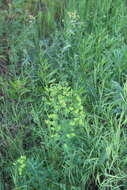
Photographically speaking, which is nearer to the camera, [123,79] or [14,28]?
[123,79]

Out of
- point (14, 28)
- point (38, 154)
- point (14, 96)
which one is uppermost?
point (14, 28)

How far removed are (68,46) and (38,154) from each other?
37.1 inches

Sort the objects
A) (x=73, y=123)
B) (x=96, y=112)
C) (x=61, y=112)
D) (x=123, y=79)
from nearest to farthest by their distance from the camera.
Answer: (x=73, y=123) < (x=61, y=112) < (x=96, y=112) < (x=123, y=79)

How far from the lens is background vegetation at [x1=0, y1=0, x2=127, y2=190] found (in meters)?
2.10

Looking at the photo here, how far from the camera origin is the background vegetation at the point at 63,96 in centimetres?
210

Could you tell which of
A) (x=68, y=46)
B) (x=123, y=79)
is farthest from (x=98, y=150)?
(x=68, y=46)

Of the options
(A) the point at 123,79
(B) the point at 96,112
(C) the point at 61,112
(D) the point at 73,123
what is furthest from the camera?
(A) the point at 123,79

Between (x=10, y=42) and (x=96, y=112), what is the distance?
1.02 m

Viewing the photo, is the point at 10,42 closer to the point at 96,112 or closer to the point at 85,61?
the point at 85,61

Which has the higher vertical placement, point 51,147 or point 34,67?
point 34,67

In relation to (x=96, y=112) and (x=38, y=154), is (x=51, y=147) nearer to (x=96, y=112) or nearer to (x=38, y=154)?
(x=38, y=154)

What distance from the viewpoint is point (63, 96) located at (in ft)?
6.98

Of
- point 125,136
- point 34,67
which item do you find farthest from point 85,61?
point 125,136

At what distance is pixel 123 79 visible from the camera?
272 cm
